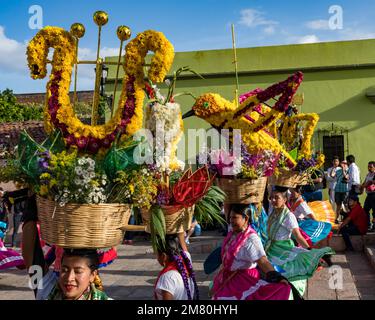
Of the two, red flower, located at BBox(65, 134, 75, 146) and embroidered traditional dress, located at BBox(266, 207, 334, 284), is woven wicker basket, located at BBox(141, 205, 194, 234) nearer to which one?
red flower, located at BBox(65, 134, 75, 146)

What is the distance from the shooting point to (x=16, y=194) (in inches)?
148

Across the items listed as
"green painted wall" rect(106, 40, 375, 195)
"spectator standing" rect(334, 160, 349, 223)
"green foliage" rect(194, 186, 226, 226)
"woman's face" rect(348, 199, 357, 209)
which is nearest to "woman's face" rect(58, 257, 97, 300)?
"green foliage" rect(194, 186, 226, 226)

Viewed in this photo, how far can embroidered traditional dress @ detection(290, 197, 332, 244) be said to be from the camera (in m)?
6.50

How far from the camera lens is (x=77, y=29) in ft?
9.96

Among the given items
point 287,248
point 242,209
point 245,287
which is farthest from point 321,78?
point 245,287

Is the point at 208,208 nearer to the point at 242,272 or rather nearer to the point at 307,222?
the point at 242,272

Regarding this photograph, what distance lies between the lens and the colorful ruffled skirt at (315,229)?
6.49 meters

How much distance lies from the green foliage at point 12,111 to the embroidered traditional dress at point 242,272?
18168 millimetres

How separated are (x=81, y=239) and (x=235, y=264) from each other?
1684 mm

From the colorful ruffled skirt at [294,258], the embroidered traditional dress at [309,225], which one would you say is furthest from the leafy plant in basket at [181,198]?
the embroidered traditional dress at [309,225]

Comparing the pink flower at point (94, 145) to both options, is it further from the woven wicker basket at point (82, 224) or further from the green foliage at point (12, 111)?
the green foliage at point (12, 111)

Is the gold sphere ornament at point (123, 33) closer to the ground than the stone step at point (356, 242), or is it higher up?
higher up

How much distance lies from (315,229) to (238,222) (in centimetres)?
303
